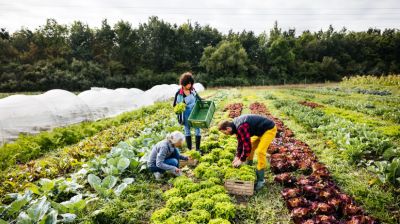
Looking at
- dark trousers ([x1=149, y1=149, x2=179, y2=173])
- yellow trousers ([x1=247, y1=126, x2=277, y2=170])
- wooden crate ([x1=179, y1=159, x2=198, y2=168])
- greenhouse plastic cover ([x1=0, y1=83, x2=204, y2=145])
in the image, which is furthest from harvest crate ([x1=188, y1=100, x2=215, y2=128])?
greenhouse plastic cover ([x1=0, y1=83, x2=204, y2=145])

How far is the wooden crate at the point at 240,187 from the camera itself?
5137mm

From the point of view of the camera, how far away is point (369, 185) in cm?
532

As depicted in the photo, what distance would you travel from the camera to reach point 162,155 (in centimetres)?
564

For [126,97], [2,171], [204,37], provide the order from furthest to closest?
[204,37] → [126,97] → [2,171]

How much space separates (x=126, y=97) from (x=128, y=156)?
13019 millimetres

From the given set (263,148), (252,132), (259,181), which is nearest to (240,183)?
(259,181)

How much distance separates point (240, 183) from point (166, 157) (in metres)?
1.71

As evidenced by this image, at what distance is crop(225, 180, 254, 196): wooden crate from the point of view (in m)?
5.14

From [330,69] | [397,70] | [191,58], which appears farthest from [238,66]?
[397,70]

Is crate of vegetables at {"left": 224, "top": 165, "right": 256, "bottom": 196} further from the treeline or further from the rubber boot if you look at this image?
the treeline

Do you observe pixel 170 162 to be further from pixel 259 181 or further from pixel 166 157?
pixel 259 181

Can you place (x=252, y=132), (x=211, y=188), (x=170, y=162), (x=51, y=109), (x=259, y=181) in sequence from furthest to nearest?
(x=51, y=109) < (x=170, y=162) < (x=259, y=181) < (x=252, y=132) < (x=211, y=188)

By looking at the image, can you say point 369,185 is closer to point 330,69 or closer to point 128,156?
point 128,156

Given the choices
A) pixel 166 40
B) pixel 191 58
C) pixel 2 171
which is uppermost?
pixel 166 40
